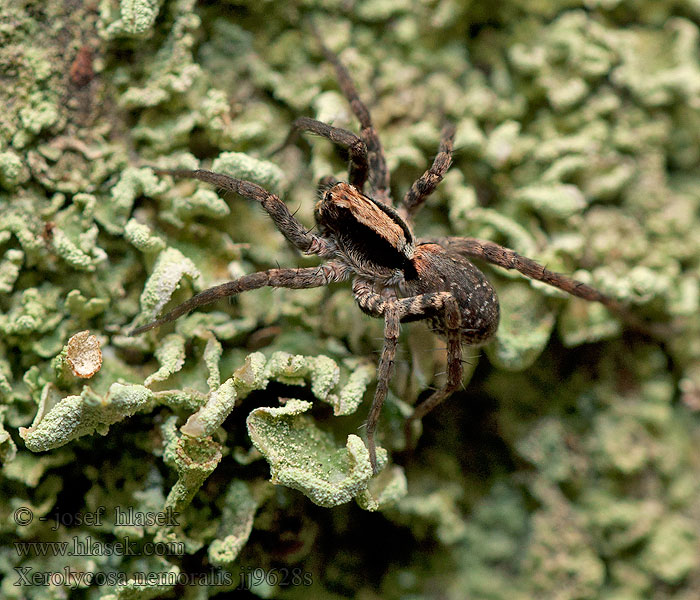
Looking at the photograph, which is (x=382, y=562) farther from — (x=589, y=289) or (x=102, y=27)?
(x=102, y=27)

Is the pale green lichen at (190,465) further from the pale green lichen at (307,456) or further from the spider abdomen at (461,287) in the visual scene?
the spider abdomen at (461,287)

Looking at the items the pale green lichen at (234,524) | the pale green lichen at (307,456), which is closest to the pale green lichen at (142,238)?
the pale green lichen at (307,456)

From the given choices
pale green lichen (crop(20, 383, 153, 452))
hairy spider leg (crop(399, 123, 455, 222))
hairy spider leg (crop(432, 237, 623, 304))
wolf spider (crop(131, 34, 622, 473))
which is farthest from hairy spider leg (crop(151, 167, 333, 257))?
pale green lichen (crop(20, 383, 153, 452))

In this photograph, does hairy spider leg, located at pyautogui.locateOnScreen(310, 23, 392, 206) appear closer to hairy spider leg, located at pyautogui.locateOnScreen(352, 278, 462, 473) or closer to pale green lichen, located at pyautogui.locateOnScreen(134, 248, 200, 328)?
hairy spider leg, located at pyautogui.locateOnScreen(352, 278, 462, 473)

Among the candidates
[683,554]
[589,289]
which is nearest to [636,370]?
[589,289]

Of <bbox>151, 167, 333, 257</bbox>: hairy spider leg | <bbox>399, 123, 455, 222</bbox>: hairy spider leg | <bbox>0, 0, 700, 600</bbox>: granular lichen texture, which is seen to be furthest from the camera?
<bbox>399, 123, 455, 222</bbox>: hairy spider leg

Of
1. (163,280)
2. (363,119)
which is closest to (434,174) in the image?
(363,119)
